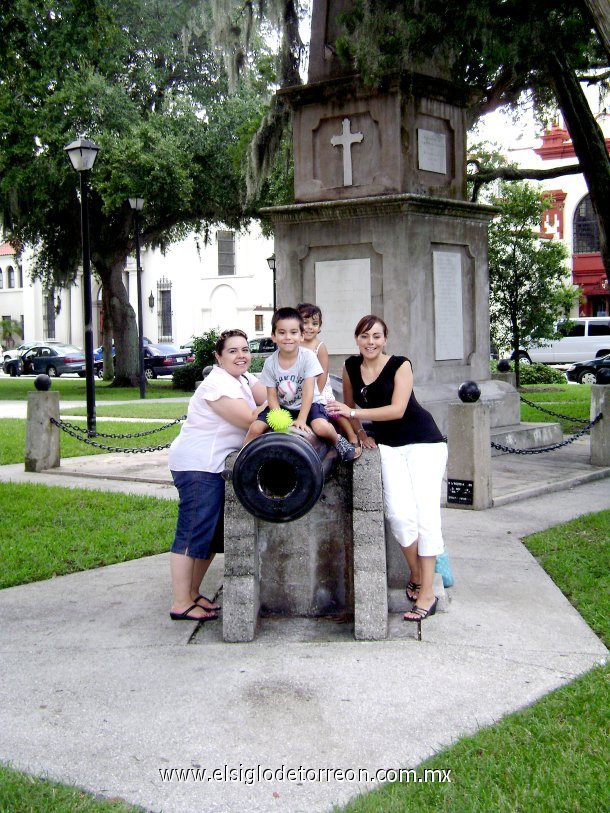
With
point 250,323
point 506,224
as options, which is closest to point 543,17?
point 506,224

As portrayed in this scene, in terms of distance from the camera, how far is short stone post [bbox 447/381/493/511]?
870cm

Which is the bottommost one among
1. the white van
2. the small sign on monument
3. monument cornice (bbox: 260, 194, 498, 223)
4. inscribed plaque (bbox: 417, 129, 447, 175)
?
the small sign on monument

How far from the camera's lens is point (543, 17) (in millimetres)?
11344

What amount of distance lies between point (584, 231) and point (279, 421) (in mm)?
44029

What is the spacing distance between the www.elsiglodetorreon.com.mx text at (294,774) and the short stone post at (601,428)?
847 cm

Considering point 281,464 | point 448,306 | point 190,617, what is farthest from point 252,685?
point 448,306

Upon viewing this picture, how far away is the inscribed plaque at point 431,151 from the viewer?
1142 cm

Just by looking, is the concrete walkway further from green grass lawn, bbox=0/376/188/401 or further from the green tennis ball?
green grass lawn, bbox=0/376/188/401

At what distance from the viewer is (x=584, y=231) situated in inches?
1806

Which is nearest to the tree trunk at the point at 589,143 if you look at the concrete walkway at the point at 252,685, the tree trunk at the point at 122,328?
the concrete walkway at the point at 252,685

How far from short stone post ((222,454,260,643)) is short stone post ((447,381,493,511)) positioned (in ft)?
12.7

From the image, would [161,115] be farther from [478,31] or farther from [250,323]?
[250,323]

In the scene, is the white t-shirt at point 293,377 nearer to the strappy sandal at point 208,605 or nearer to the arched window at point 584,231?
the strappy sandal at point 208,605

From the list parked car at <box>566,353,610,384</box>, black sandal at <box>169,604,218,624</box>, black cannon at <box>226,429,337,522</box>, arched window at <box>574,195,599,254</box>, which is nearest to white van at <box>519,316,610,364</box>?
parked car at <box>566,353,610,384</box>
